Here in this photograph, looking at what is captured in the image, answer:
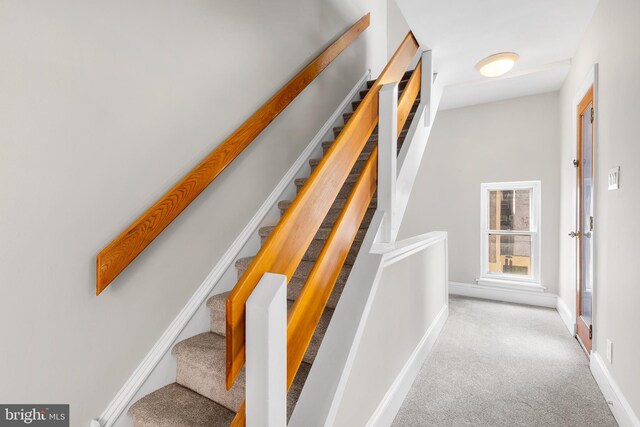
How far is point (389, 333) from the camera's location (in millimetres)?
1687

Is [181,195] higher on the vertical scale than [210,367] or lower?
higher

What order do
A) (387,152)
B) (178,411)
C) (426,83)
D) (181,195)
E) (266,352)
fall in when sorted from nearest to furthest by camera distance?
(266,352) < (178,411) < (181,195) < (387,152) < (426,83)

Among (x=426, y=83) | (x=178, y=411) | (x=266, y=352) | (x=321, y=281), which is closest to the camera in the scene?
(x=266, y=352)

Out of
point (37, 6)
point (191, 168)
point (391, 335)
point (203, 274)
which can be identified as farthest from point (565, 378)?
point (37, 6)

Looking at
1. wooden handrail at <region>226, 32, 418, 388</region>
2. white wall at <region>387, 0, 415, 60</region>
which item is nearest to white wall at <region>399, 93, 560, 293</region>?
white wall at <region>387, 0, 415, 60</region>

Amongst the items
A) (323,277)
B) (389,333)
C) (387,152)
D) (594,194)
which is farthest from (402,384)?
(594,194)

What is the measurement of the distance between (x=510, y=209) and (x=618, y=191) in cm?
256

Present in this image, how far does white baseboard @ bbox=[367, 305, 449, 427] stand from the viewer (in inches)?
62.9

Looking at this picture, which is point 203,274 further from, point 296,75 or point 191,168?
point 296,75

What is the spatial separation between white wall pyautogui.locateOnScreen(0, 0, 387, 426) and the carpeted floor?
4.78 feet

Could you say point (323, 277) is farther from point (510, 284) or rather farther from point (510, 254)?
point (510, 254)

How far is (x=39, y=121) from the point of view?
1158 millimetres

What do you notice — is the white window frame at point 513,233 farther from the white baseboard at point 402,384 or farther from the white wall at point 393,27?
the white wall at point 393,27

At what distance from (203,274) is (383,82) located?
4.52 ft
